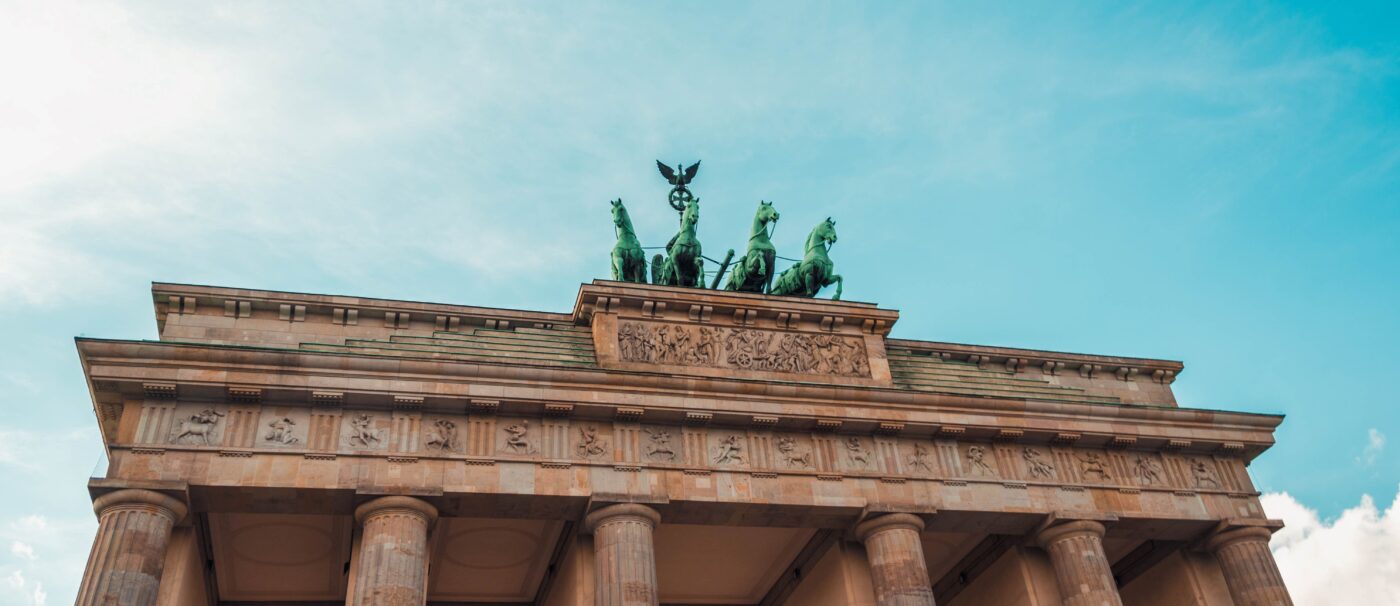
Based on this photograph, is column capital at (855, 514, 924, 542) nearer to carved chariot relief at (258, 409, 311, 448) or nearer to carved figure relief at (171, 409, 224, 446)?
carved chariot relief at (258, 409, 311, 448)

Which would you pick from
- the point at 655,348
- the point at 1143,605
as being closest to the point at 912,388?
the point at 655,348

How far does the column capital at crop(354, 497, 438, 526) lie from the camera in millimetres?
19203

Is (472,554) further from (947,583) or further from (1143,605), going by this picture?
(1143,605)

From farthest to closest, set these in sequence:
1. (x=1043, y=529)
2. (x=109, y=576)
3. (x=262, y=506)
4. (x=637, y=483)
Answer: (x=1043, y=529), (x=637, y=483), (x=262, y=506), (x=109, y=576)

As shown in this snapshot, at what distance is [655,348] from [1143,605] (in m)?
13.2

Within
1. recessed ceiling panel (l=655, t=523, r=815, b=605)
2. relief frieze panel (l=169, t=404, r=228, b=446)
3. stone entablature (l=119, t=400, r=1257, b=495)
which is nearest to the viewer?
relief frieze panel (l=169, t=404, r=228, b=446)

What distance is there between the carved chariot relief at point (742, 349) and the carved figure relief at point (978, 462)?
2.76 m

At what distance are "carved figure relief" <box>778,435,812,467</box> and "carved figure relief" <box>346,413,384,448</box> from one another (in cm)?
764

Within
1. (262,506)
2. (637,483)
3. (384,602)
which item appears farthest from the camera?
(637,483)

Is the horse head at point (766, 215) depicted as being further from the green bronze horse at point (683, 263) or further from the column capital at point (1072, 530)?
the column capital at point (1072, 530)


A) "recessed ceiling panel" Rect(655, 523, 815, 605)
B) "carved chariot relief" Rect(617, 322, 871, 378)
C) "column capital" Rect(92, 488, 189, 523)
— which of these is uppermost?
"carved chariot relief" Rect(617, 322, 871, 378)

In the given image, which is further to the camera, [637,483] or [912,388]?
[912,388]

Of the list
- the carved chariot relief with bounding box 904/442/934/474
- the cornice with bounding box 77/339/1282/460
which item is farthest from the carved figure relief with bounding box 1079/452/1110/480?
the carved chariot relief with bounding box 904/442/934/474

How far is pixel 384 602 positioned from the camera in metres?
18.2
